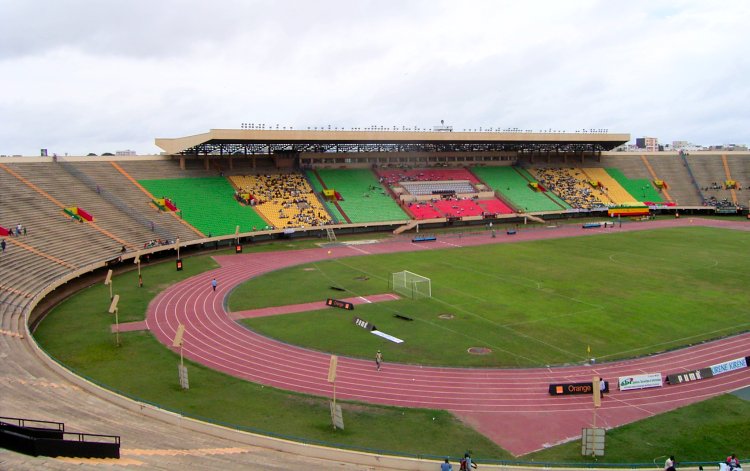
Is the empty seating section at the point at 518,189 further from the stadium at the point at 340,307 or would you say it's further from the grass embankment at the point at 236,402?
the grass embankment at the point at 236,402

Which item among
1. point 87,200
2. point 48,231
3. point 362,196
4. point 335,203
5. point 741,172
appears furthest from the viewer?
point 741,172

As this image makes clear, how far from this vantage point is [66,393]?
2062 cm

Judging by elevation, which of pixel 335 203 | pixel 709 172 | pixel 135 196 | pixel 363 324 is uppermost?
pixel 709 172

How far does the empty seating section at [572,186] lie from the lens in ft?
280

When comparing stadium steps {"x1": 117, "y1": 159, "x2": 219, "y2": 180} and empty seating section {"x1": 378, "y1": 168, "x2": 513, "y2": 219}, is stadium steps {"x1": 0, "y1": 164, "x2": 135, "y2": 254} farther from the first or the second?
empty seating section {"x1": 378, "y1": 168, "x2": 513, "y2": 219}

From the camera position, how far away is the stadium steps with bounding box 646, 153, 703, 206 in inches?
3538

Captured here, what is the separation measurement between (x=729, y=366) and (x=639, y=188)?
238 ft

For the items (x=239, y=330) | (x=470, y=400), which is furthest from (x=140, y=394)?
(x=470, y=400)

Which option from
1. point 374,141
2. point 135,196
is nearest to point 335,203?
point 374,141

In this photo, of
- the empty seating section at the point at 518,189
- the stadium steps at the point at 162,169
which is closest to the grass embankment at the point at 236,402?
the stadium steps at the point at 162,169

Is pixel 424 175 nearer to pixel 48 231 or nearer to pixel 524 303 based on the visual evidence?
pixel 524 303

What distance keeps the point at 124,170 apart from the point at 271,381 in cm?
4784

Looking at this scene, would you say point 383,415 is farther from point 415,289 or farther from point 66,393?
point 415,289

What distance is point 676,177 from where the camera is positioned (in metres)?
95.0
